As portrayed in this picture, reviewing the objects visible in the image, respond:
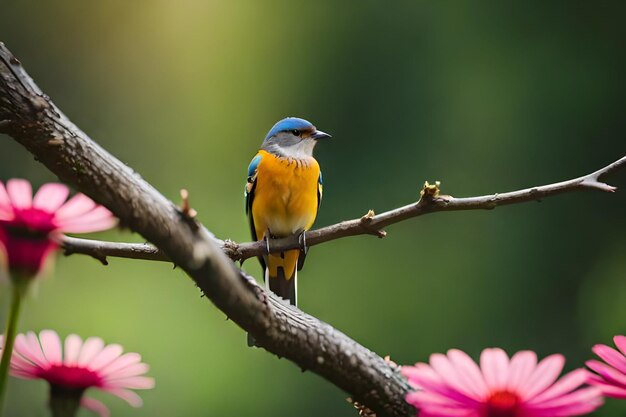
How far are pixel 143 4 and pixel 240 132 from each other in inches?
22.3

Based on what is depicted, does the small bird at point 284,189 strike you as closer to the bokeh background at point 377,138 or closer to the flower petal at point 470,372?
the bokeh background at point 377,138

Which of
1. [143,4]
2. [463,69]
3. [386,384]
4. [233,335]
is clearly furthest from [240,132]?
[386,384]

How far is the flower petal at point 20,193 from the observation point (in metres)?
0.28

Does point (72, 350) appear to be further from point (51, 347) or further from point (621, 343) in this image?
point (621, 343)

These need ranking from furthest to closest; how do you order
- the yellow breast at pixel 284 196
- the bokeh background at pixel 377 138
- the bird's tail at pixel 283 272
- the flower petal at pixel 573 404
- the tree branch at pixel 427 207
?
1. the bokeh background at pixel 377 138
2. the bird's tail at pixel 283 272
3. the yellow breast at pixel 284 196
4. the tree branch at pixel 427 207
5. the flower petal at pixel 573 404

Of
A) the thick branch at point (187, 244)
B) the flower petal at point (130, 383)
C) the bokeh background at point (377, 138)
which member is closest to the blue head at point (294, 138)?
the bokeh background at point (377, 138)

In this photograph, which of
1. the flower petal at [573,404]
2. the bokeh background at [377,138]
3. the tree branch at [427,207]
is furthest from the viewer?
the bokeh background at [377,138]

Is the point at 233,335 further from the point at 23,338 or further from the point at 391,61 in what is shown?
the point at 23,338

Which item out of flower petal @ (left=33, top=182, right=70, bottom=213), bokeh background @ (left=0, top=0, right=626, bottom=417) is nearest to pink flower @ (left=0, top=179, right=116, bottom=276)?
flower petal @ (left=33, top=182, right=70, bottom=213)

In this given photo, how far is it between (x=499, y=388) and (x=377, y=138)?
260 cm

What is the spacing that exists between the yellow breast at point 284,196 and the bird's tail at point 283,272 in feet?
0.35

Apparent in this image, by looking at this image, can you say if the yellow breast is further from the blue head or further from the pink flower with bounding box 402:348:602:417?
the pink flower with bounding box 402:348:602:417

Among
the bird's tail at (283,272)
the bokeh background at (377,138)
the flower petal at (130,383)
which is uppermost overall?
the bokeh background at (377,138)

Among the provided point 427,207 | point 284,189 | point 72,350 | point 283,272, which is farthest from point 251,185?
point 72,350
